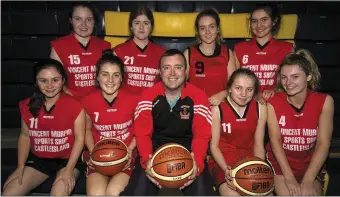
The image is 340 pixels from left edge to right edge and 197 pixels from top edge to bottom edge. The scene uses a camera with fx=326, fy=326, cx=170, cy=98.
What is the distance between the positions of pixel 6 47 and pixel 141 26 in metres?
2.01

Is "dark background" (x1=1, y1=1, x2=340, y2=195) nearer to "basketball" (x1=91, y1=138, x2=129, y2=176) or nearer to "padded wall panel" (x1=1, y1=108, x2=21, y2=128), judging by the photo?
"padded wall panel" (x1=1, y1=108, x2=21, y2=128)

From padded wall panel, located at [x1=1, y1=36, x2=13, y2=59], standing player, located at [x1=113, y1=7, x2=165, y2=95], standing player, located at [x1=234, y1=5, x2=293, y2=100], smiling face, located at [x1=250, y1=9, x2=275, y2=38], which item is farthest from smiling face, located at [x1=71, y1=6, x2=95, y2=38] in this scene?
smiling face, located at [x1=250, y1=9, x2=275, y2=38]

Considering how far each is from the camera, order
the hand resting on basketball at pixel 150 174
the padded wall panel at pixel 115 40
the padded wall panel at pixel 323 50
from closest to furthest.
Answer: the hand resting on basketball at pixel 150 174, the padded wall panel at pixel 115 40, the padded wall panel at pixel 323 50

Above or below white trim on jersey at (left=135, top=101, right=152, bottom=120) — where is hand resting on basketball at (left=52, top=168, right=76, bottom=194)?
below

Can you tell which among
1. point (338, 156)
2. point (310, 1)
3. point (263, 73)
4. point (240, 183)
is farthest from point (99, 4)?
point (338, 156)

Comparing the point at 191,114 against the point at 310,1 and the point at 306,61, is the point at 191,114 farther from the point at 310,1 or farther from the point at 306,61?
the point at 310,1

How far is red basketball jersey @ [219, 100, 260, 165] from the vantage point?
256 centimetres

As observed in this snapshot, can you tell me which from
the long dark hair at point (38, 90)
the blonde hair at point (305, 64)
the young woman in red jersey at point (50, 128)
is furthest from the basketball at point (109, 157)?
the blonde hair at point (305, 64)

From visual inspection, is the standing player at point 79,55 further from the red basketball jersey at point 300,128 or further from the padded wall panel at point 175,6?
the red basketball jersey at point 300,128

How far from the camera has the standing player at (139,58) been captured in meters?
3.11

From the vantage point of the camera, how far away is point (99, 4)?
13.6ft

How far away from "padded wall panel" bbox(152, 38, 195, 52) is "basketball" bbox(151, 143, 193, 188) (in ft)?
6.23

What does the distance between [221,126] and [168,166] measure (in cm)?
64

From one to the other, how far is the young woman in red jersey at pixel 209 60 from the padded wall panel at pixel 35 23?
191 centimetres
